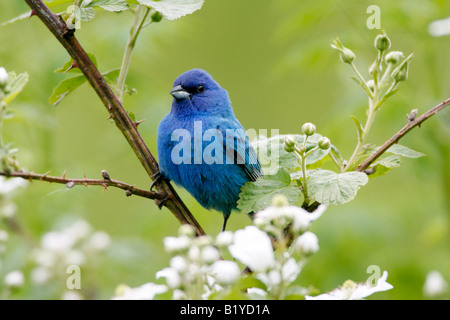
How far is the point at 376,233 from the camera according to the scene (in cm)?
442

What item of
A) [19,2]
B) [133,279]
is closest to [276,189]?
[133,279]

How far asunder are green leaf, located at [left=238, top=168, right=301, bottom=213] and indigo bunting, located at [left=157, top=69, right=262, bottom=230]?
147 cm

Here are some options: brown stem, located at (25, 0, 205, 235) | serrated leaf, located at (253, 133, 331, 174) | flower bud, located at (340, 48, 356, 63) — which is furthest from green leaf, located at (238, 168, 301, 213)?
flower bud, located at (340, 48, 356, 63)

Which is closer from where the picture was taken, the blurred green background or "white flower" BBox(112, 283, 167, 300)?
"white flower" BBox(112, 283, 167, 300)

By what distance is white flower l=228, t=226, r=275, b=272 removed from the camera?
145cm

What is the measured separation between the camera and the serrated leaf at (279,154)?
2.38 m

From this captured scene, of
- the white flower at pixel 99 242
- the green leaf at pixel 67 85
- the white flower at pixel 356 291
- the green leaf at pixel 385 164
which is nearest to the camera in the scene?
the white flower at pixel 356 291

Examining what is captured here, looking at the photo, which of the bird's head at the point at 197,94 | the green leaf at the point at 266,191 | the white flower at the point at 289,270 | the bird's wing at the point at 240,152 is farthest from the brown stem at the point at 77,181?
the bird's head at the point at 197,94

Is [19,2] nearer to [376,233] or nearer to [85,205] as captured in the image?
[85,205]

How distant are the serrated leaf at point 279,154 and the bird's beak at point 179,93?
1571mm

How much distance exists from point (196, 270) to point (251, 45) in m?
7.42

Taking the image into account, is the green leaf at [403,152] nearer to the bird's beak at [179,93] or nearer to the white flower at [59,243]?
the white flower at [59,243]

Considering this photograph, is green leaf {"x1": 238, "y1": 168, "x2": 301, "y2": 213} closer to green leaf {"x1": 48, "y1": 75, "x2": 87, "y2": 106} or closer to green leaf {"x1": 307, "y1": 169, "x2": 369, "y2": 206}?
green leaf {"x1": 307, "y1": 169, "x2": 369, "y2": 206}

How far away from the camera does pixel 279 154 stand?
246cm
